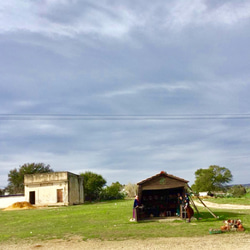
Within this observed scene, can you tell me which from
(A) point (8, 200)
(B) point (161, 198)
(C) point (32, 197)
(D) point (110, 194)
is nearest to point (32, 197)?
(C) point (32, 197)

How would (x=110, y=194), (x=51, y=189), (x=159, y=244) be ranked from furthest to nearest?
(x=110, y=194) < (x=51, y=189) < (x=159, y=244)

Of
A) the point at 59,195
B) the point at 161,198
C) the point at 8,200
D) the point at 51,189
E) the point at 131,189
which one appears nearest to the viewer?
the point at 161,198

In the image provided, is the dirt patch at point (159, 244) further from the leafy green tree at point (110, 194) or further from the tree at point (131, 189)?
the tree at point (131, 189)

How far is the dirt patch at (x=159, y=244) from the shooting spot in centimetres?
1059

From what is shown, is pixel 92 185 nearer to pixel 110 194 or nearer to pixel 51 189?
pixel 110 194

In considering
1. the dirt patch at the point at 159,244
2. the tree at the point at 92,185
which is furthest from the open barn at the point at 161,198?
the tree at the point at 92,185

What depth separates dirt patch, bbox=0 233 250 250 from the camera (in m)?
10.6

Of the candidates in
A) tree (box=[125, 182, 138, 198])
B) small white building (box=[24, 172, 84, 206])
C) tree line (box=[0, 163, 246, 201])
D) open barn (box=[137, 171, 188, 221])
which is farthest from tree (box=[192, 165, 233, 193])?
open barn (box=[137, 171, 188, 221])

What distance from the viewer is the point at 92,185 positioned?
65.1 meters

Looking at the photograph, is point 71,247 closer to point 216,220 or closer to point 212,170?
point 216,220

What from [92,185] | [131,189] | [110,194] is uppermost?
[92,185]

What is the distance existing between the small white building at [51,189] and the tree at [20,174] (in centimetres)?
2317

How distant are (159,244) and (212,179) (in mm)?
66461

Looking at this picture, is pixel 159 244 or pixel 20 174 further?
pixel 20 174
